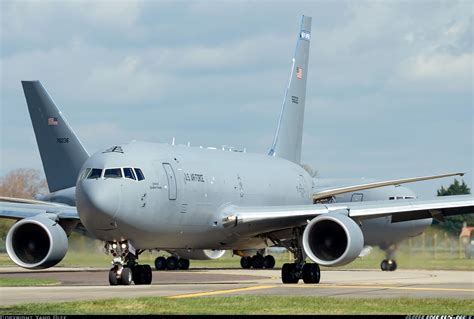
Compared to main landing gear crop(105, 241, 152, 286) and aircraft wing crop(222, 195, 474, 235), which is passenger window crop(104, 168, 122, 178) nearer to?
main landing gear crop(105, 241, 152, 286)

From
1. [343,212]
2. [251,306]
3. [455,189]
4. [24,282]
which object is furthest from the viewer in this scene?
[455,189]

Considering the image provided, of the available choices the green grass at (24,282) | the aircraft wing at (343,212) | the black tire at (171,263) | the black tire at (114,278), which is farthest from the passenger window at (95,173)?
the black tire at (171,263)

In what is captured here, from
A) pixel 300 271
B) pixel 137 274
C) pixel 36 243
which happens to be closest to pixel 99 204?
pixel 137 274

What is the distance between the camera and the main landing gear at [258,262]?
54.3 metres

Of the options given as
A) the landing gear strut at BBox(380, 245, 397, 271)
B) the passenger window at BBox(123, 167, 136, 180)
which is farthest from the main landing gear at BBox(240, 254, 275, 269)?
the passenger window at BBox(123, 167, 136, 180)

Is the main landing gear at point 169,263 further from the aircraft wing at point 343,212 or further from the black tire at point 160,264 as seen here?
the aircraft wing at point 343,212

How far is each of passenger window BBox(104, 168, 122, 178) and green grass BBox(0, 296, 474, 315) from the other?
7803 mm

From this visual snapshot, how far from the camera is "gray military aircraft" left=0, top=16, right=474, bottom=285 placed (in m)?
30.6

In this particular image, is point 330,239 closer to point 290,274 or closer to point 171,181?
point 290,274

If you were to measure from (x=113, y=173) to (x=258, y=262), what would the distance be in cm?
2468

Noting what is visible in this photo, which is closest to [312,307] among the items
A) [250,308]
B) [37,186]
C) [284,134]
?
[250,308]

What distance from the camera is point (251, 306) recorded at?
70.8 ft

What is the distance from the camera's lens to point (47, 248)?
108 ft

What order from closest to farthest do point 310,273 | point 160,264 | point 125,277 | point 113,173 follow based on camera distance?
1. point 113,173
2. point 125,277
3. point 310,273
4. point 160,264
